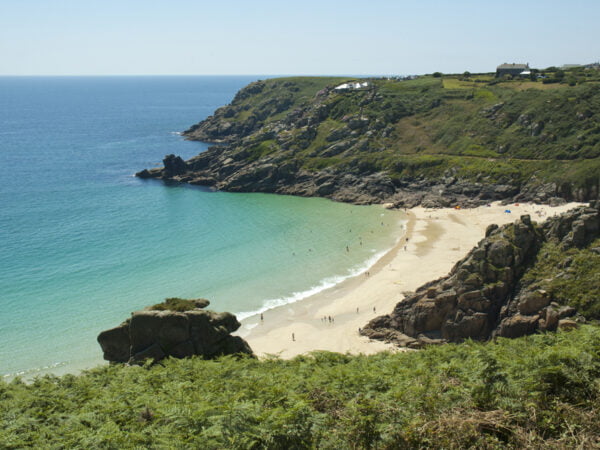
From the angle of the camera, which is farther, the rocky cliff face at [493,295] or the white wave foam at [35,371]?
the white wave foam at [35,371]

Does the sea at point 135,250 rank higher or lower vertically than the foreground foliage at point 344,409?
lower

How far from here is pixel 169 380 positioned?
22.8 meters

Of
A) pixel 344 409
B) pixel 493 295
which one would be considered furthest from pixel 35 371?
pixel 493 295

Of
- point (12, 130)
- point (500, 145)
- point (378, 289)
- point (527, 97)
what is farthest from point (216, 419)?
point (12, 130)

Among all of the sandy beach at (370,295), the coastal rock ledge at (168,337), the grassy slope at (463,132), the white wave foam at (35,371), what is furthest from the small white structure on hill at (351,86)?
the coastal rock ledge at (168,337)

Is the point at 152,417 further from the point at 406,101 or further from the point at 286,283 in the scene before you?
the point at 406,101

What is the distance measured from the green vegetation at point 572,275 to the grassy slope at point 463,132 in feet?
156

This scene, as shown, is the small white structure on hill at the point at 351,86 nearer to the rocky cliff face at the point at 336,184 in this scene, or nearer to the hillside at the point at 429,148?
the hillside at the point at 429,148

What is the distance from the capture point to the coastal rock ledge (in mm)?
30281

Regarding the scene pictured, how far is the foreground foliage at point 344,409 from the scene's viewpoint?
13.5m

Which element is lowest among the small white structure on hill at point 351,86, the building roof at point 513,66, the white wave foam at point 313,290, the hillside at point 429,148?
the white wave foam at point 313,290

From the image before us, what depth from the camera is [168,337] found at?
30625 mm

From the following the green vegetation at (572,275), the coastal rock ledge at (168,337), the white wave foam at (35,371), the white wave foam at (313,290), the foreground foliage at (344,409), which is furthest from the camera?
the white wave foam at (313,290)

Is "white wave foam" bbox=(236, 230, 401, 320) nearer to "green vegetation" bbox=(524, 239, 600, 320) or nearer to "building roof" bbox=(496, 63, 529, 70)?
"green vegetation" bbox=(524, 239, 600, 320)
